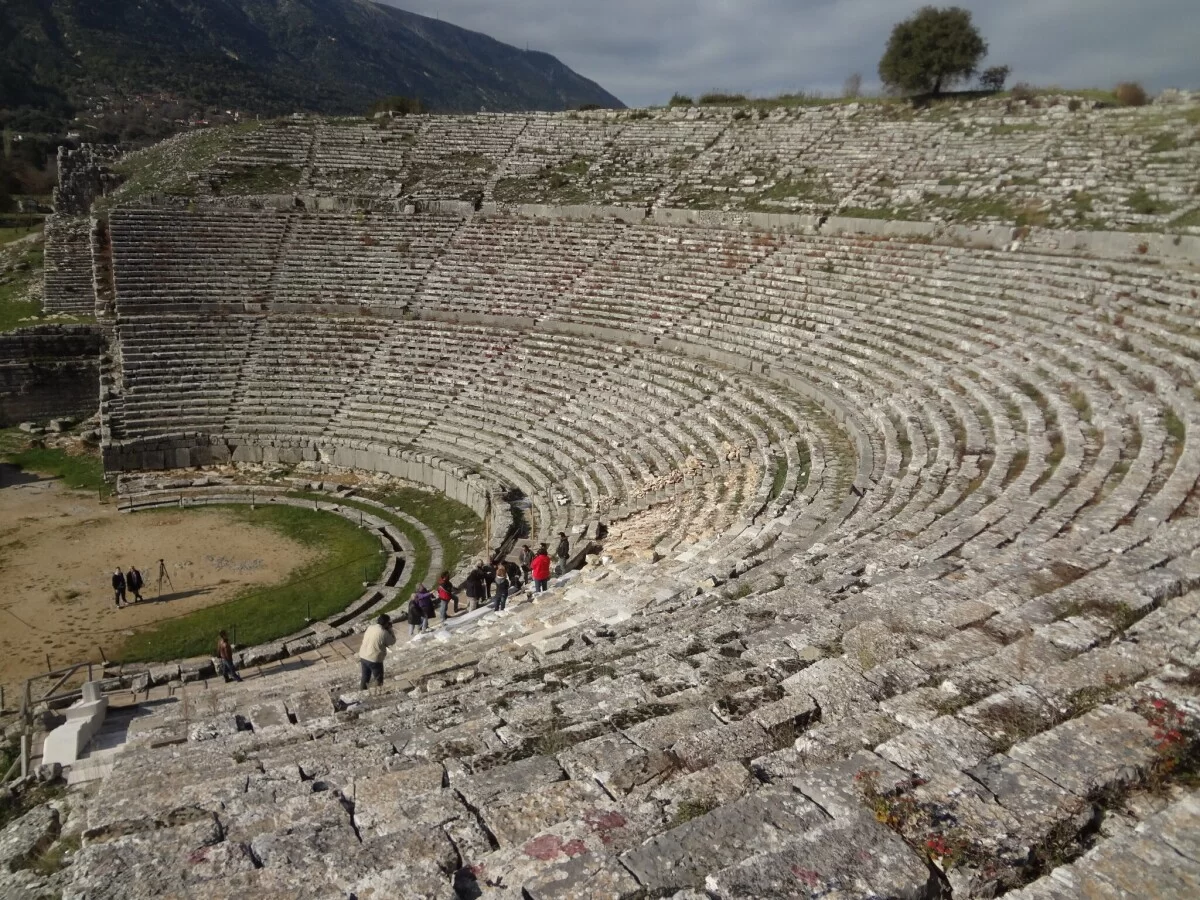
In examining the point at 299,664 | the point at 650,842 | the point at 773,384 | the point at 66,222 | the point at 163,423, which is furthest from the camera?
the point at 66,222

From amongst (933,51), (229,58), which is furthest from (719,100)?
(229,58)

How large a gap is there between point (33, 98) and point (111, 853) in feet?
305

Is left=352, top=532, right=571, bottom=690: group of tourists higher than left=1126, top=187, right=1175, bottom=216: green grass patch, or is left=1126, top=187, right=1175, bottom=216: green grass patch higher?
left=1126, top=187, right=1175, bottom=216: green grass patch

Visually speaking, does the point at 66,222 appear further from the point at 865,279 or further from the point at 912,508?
the point at 912,508

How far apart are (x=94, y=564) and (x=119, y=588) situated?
7.49 feet

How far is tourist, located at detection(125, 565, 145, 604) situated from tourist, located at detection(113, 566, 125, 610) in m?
0.12

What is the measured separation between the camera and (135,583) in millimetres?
13914

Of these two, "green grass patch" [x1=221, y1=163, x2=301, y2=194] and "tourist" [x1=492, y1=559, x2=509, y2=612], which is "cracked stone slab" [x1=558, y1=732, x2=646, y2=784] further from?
"green grass patch" [x1=221, y1=163, x2=301, y2=194]

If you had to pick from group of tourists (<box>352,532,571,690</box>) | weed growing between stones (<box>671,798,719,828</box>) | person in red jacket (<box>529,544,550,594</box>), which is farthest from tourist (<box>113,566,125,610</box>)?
weed growing between stones (<box>671,798,719,828</box>)

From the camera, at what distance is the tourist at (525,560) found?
12703 mm

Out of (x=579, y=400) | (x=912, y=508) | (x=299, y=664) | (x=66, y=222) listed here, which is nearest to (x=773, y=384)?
(x=579, y=400)

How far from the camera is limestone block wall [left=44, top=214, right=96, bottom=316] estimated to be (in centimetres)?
2748

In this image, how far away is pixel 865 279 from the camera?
19797 millimetres

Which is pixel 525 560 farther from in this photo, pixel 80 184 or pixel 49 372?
pixel 80 184
